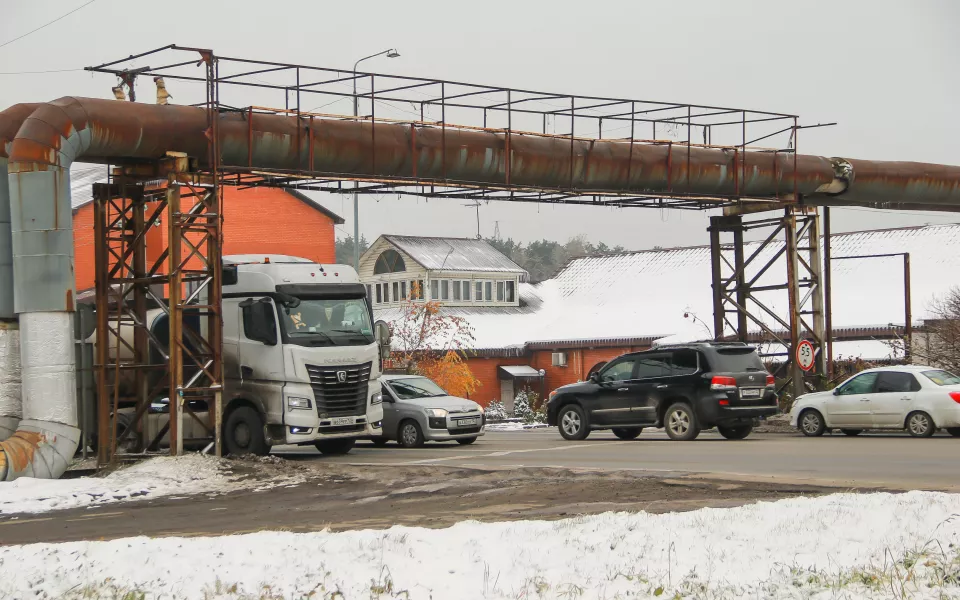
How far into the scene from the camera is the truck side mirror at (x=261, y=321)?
20469mm

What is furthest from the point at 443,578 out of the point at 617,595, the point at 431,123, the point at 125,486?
the point at 431,123

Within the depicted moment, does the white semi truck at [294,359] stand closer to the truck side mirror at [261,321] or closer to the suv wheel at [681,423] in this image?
the truck side mirror at [261,321]

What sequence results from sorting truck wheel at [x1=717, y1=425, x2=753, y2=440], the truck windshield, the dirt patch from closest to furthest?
the dirt patch, the truck windshield, truck wheel at [x1=717, y1=425, x2=753, y2=440]

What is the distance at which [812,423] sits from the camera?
2584 centimetres

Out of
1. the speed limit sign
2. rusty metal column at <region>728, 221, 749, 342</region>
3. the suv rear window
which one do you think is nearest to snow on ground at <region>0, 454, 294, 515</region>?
the suv rear window

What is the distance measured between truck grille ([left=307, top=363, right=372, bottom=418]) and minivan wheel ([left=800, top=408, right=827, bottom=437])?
34.2 ft

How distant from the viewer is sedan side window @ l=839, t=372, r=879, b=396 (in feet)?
80.7

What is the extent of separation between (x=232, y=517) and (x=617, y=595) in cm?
615

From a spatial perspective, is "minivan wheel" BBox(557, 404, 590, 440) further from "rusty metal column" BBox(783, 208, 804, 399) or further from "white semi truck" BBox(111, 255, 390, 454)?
"rusty metal column" BBox(783, 208, 804, 399)

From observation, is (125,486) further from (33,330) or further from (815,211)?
(815,211)

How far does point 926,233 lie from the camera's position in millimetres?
53938

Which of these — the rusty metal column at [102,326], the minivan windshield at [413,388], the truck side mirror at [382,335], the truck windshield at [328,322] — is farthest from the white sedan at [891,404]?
the rusty metal column at [102,326]

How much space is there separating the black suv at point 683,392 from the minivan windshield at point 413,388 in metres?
3.27

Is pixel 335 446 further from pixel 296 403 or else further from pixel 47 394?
pixel 47 394
